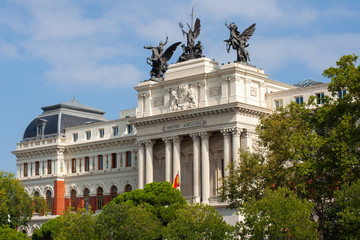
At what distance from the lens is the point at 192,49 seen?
102m

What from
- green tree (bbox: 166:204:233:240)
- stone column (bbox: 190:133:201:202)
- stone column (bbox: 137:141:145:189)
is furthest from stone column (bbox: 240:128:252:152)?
green tree (bbox: 166:204:233:240)

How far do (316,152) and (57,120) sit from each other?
199 ft

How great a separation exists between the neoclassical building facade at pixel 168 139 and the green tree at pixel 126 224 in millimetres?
11294

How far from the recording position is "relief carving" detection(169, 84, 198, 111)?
9775 centimetres

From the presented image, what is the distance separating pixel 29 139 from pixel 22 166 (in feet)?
15.6

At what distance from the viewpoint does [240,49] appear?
9775cm

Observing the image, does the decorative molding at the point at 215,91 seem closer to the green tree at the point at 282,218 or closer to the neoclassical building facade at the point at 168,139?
the neoclassical building facade at the point at 168,139

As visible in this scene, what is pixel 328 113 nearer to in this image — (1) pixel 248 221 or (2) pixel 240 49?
(1) pixel 248 221

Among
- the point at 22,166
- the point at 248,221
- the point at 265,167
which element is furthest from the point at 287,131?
the point at 22,166

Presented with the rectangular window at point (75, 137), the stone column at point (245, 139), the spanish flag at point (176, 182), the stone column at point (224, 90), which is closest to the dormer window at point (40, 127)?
the rectangular window at point (75, 137)

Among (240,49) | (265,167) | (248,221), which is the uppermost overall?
(240,49)

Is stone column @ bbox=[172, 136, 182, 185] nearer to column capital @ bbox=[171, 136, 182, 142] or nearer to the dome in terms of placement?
column capital @ bbox=[171, 136, 182, 142]

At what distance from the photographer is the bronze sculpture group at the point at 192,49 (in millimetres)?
97750

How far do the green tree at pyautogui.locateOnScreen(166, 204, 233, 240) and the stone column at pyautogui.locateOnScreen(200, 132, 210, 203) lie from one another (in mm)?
21144
